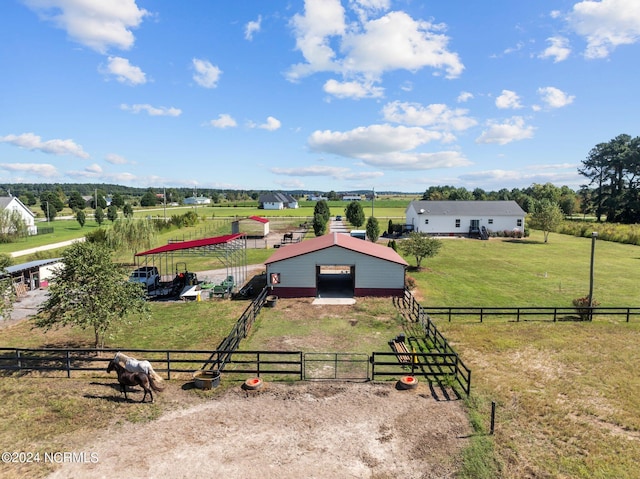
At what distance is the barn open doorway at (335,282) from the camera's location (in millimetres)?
25297

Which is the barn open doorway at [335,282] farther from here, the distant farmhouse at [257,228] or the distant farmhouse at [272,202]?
the distant farmhouse at [272,202]

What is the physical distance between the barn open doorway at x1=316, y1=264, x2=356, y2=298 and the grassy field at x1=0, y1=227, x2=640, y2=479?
3.09 metres

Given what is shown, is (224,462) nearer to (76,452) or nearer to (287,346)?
(76,452)

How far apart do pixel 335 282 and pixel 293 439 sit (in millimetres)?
19907

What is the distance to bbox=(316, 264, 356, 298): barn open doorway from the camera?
25297 millimetres

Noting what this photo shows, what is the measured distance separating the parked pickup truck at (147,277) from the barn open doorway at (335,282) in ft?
39.3

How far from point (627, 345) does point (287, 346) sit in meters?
15.1

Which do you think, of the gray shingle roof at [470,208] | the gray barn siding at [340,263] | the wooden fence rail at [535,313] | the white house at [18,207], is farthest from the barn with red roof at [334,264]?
the white house at [18,207]

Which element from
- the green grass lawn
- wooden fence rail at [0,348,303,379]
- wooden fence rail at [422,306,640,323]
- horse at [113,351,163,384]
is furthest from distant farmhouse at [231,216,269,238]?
horse at [113,351,163,384]

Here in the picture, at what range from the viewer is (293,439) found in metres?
9.46

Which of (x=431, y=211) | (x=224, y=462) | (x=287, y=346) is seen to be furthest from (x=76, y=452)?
(x=431, y=211)

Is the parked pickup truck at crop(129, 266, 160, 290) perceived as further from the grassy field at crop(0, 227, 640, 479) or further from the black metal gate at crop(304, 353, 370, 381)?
the black metal gate at crop(304, 353, 370, 381)

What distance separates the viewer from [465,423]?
10.3 metres

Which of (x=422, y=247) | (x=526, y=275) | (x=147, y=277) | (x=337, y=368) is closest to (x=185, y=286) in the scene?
(x=147, y=277)
